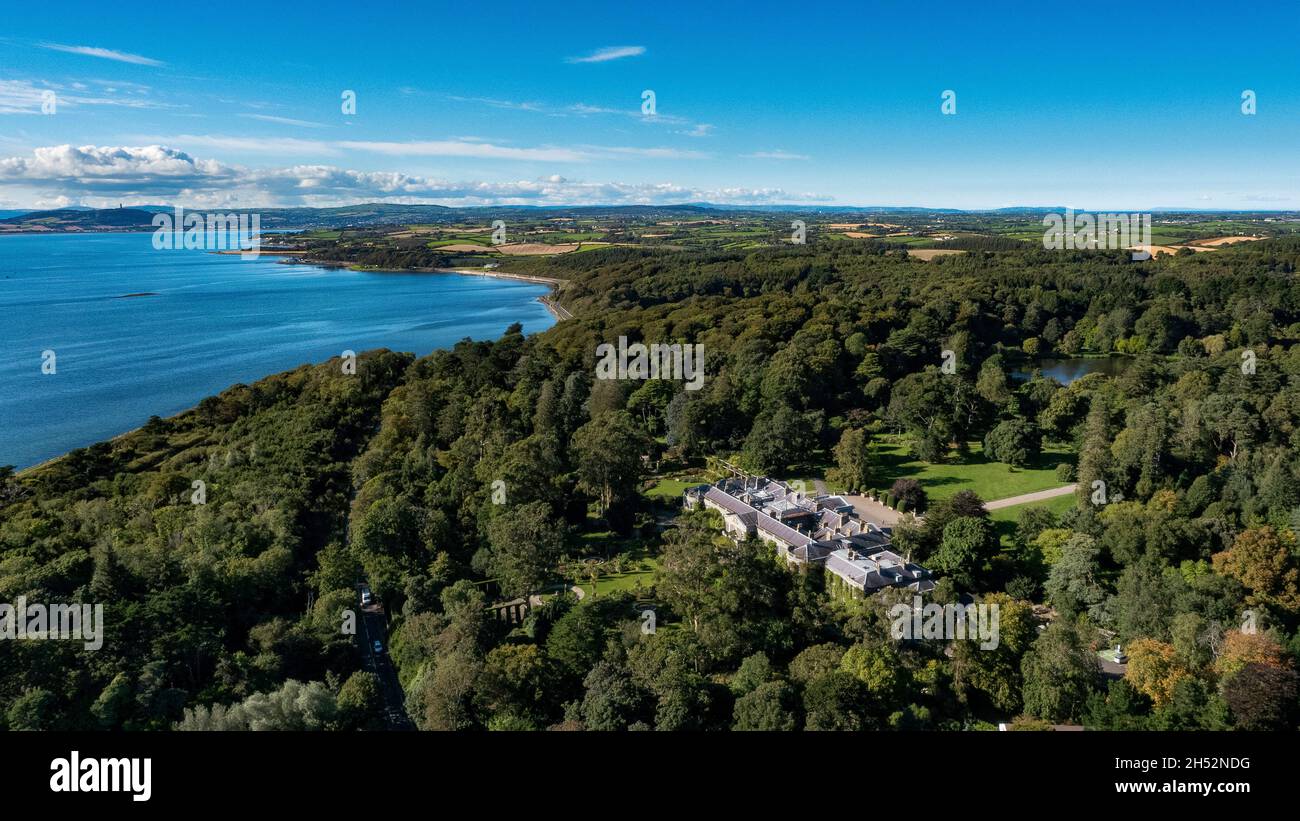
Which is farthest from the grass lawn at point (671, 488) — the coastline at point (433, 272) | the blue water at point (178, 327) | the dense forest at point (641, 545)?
the blue water at point (178, 327)

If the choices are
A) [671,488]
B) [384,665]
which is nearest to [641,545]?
[671,488]

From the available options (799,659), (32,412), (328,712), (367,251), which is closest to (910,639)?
(799,659)

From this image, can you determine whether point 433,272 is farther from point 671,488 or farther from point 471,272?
point 671,488

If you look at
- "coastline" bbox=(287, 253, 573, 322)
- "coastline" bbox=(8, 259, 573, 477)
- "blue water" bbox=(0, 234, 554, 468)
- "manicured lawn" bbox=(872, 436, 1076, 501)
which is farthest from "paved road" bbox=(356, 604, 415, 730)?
"coastline" bbox=(287, 253, 573, 322)

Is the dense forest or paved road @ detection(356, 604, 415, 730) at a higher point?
the dense forest

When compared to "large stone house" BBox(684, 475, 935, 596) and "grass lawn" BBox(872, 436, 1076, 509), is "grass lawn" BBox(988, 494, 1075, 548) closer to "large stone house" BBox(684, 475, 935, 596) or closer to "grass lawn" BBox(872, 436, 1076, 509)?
"grass lawn" BBox(872, 436, 1076, 509)

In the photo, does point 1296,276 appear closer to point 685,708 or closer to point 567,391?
point 567,391

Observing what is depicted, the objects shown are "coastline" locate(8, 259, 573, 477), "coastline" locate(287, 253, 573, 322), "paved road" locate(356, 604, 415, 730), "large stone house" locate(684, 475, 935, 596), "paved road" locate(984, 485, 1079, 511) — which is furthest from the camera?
"coastline" locate(287, 253, 573, 322)
